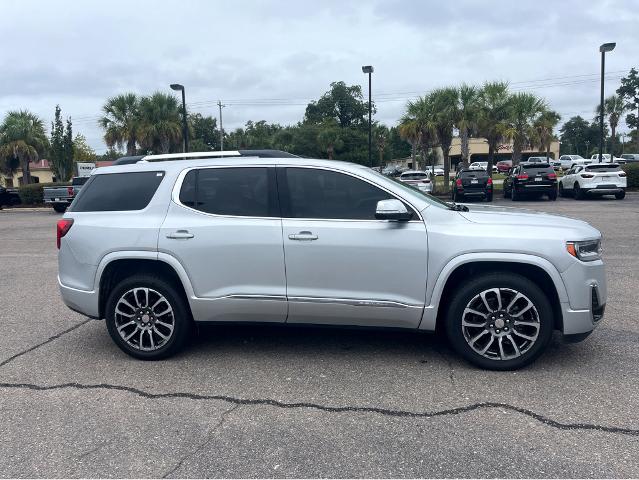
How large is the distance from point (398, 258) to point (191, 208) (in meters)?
1.86

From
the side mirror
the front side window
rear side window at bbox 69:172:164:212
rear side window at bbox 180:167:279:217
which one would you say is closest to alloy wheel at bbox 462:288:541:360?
the side mirror

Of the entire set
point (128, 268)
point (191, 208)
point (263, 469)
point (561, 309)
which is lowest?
point (263, 469)

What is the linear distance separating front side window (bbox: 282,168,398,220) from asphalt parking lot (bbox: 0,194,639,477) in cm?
130

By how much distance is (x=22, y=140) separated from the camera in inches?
1368

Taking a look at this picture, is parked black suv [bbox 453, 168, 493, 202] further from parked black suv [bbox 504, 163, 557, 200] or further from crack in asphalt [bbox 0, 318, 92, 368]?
crack in asphalt [bbox 0, 318, 92, 368]

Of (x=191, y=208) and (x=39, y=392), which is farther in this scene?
(x=191, y=208)

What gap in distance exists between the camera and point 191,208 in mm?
4875

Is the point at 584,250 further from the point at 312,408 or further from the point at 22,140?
the point at 22,140

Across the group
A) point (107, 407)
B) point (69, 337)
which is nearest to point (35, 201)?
point (69, 337)

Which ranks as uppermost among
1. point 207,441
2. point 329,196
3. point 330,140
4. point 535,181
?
point 330,140

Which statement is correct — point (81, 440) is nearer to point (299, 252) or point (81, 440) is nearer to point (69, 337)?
point (299, 252)

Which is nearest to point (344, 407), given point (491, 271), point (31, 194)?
point (491, 271)

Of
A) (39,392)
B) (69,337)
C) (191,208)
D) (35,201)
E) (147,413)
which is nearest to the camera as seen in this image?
(147,413)

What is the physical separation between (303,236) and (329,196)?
1.40 ft
